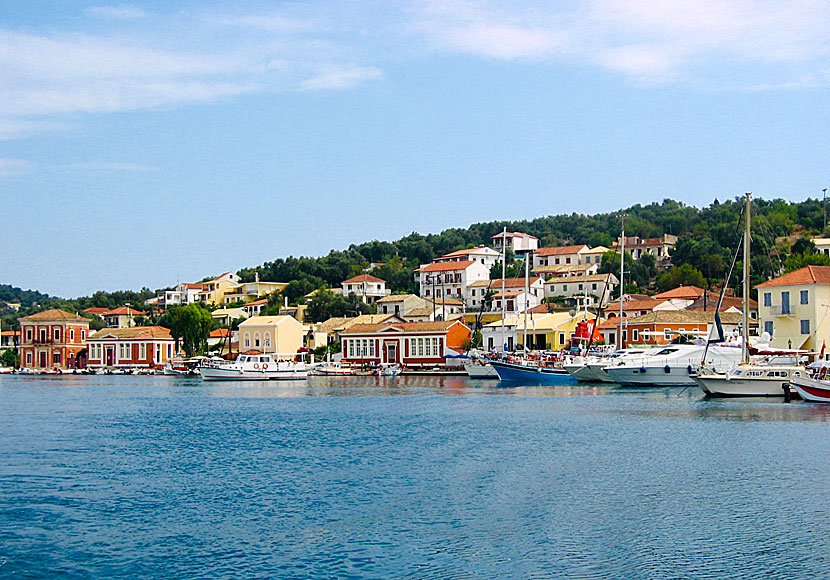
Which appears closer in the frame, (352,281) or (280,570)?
(280,570)

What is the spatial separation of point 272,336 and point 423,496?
7869 centimetres

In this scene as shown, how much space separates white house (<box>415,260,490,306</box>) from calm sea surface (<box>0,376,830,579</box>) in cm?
8087

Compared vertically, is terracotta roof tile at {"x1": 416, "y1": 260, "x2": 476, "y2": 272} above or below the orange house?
above

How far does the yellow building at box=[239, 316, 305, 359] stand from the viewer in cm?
9731

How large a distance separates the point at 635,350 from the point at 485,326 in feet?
97.1

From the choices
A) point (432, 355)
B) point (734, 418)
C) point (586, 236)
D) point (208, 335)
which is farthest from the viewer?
point (586, 236)

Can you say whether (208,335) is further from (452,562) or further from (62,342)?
(452,562)

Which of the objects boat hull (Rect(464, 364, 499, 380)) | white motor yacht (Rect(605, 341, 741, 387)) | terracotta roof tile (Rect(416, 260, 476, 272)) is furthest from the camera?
terracotta roof tile (Rect(416, 260, 476, 272))

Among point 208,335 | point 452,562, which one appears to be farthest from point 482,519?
point 208,335

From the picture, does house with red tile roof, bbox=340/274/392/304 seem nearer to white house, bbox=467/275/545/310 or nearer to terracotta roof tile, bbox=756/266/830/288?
white house, bbox=467/275/545/310

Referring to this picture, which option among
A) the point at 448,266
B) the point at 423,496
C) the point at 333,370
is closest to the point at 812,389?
the point at 423,496

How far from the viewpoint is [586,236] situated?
154 metres

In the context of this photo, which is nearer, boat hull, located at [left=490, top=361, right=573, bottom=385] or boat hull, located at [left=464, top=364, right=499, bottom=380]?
boat hull, located at [left=490, top=361, right=573, bottom=385]

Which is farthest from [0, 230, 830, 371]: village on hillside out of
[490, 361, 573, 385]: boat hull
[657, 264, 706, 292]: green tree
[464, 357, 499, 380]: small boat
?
[490, 361, 573, 385]: boat hull
